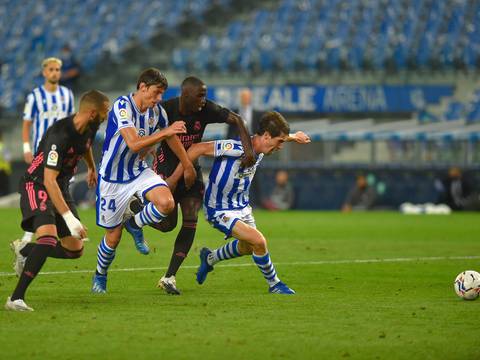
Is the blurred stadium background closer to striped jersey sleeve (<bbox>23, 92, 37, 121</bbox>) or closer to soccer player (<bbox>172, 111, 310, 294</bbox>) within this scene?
striped jersey sleeve (<bbox>23, 92, 37, 121</bbox>)

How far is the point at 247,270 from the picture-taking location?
11180mm

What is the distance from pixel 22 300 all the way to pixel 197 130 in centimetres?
260

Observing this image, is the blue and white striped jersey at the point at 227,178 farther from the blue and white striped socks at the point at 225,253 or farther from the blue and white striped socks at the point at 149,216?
the blue and white striped socks at the point at 149,216

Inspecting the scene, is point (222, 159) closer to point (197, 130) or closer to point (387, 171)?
point (197, 130)

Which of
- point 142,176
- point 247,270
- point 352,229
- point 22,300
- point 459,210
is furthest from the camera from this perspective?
point 459,210

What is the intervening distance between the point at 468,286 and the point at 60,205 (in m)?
3.26

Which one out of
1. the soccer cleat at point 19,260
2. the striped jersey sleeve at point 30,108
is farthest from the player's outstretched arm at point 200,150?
the striped jersey sleeve at point 30,108

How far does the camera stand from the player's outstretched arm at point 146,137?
818cm

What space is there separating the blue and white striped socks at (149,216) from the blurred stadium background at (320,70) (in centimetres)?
1582

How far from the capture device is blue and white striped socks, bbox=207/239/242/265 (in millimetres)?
9305

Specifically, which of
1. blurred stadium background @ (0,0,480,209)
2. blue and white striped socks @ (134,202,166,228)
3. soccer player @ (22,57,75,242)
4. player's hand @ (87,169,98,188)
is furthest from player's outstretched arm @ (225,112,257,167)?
blurred stadium background @ (0,0,480,209)

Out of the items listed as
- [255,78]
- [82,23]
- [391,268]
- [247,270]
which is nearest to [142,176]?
[247,270]

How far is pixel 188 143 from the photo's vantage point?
9492mm

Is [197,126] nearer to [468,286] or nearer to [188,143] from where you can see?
[188,143]
